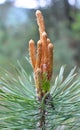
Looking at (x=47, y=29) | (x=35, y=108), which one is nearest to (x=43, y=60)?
(x=35, y=108)

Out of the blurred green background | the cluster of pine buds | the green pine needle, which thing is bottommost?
the green pine needle

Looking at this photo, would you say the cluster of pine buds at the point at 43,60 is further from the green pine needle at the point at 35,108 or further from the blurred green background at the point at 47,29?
the blurred green background at the point at 47,29

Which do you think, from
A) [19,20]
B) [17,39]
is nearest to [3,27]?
[17,39]

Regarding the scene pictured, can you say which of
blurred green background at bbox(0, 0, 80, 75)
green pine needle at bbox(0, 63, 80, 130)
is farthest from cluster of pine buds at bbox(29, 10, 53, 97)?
blurred green background at bbox(0, 0, 80, 75)

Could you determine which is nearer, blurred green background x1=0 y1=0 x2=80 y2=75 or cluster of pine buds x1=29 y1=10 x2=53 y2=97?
cluster of pine buds x1=29 y1=10 x2=53 y2=97

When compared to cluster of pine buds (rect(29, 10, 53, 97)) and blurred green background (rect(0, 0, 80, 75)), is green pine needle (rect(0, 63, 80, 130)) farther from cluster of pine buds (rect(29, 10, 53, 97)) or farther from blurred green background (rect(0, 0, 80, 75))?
blurred green background (rect(0, 0, 80, 75))

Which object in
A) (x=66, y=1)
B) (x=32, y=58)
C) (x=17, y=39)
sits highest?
(x=66, y=1)

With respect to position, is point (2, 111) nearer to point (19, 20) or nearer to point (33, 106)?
point (33, 106)

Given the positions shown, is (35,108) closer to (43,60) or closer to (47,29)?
(43,60)
